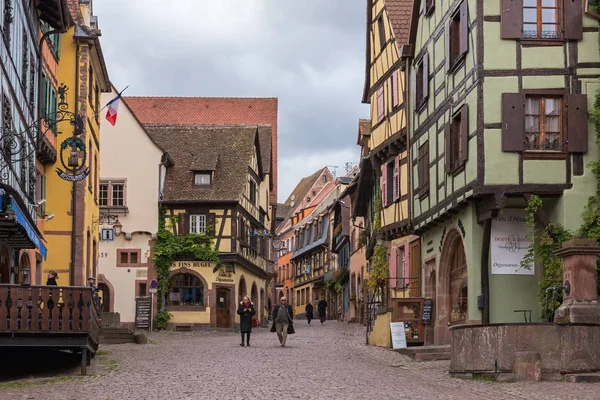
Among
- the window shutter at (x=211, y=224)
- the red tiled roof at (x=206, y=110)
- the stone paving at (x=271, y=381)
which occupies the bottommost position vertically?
the stone paving at (x=271, y=381)

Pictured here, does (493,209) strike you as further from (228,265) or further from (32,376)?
(228,265)

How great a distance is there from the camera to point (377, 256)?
129ft

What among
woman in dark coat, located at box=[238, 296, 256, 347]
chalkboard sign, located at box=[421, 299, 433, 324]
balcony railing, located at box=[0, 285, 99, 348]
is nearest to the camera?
balcony railing, located at box=[0, 285, 99, 348]

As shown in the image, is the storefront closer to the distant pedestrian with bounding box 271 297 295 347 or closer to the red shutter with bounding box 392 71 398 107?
the distant pedestrian with bounding box 271 297 295 347

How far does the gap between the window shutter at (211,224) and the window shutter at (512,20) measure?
91.5 feet

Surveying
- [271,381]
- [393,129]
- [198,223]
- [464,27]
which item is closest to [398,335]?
[464,27]

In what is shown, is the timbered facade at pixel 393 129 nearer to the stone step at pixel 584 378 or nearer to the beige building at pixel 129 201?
the beige building at pixel 129 201

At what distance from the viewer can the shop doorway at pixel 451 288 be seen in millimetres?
28594

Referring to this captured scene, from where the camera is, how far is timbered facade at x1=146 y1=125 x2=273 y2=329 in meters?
50.9

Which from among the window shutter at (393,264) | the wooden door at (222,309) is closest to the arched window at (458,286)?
the window shutter at (393,264)

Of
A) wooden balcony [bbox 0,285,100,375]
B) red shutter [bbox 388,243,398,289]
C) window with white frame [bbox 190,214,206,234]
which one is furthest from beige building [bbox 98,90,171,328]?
wooden balcony [bbox 0,285,100,375]

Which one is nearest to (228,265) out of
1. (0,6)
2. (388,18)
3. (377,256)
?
(377,256)

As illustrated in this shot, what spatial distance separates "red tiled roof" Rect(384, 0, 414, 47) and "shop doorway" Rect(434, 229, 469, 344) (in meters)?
8.00

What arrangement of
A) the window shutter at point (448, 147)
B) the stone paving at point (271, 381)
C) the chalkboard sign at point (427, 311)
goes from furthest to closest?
the chalkboard sign at point (427, 311)
the window shutter at point (448, 147)
the stone paving at point (271, 381)
